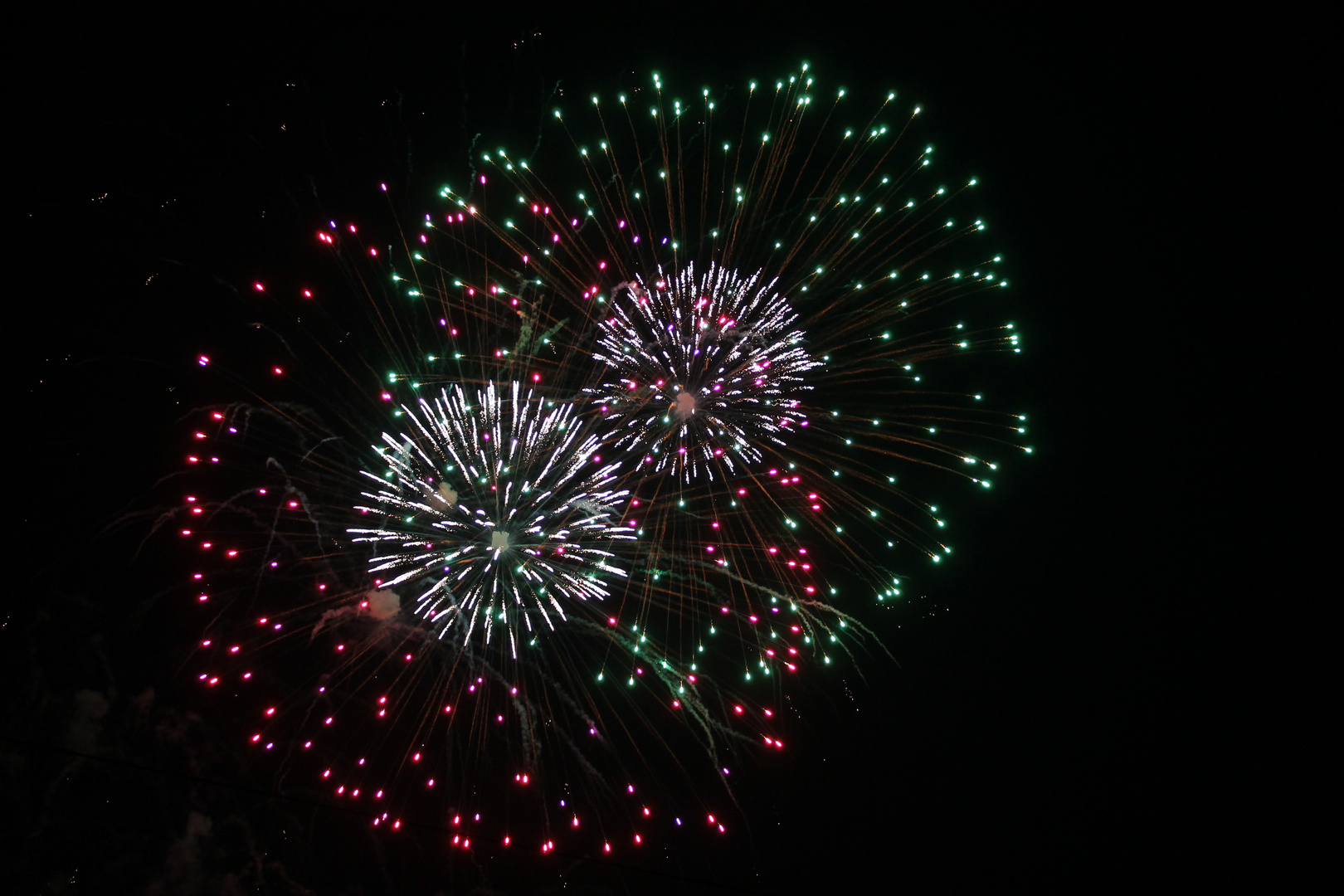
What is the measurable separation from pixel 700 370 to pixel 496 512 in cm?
280

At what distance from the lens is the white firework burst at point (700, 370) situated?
6617 millimetres

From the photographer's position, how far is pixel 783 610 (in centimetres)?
714

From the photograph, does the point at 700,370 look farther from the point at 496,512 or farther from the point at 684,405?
the point at 496,512

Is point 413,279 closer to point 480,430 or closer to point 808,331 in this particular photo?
point 480,430

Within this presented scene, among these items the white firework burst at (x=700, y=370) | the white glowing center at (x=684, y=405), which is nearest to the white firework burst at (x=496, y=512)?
the white firework burst at (x=700, y=370)

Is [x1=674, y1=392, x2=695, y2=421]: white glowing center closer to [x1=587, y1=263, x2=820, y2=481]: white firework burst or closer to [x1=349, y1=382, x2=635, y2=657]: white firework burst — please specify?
[x1=587, y1=263, x2=820, y2=481]: white firework burst

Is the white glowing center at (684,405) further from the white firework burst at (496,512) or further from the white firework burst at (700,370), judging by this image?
the white firework burst at (496,512)

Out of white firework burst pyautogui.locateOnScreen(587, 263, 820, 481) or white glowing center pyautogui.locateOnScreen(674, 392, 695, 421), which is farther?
white glowing center pyautogui.locateOnScreen(674, 392, 695, 421)

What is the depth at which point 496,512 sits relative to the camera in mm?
7094

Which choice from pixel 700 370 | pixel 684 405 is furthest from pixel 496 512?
pixel 700 370

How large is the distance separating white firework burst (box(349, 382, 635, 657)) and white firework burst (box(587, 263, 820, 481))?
691 millimetres

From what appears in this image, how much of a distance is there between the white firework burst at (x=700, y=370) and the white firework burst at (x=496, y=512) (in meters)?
0.69

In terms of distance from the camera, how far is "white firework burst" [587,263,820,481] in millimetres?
6617

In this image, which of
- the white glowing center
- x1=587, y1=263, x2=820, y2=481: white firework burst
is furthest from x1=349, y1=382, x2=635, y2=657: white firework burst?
the white glowing center
